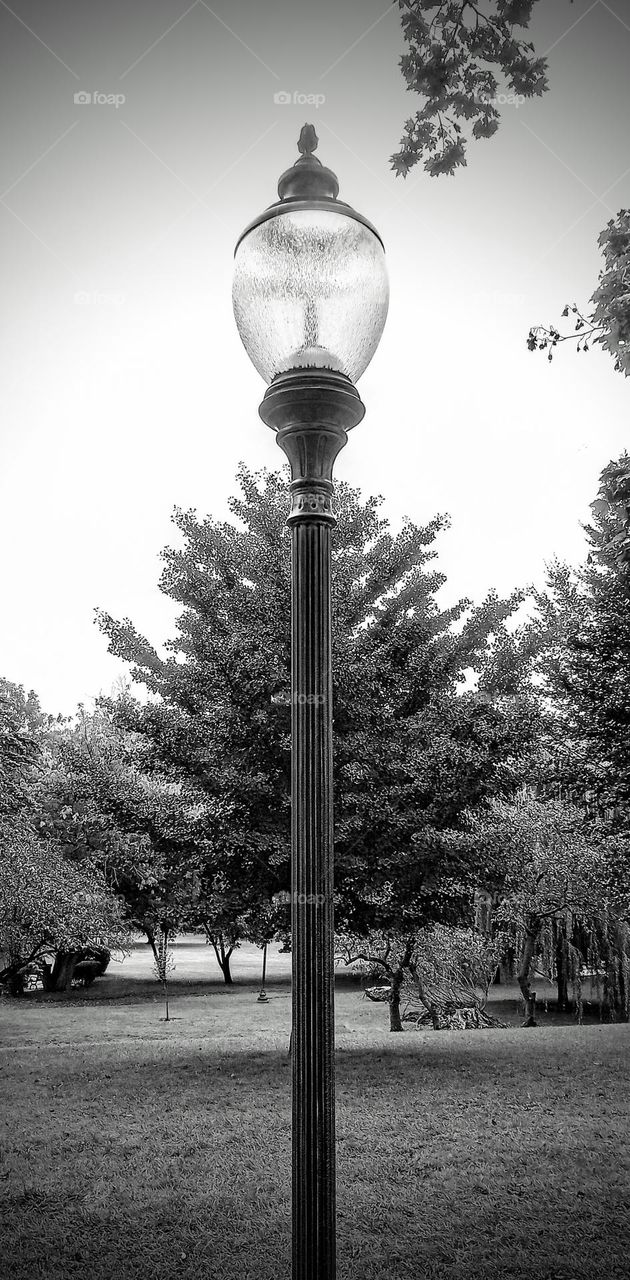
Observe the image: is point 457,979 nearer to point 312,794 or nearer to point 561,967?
point 561,967

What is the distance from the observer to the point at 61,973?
28375 mm

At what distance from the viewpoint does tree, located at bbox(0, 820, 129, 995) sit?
1547cm

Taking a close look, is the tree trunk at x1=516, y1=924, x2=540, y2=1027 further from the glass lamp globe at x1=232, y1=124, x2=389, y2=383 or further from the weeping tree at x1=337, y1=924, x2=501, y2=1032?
the glass lamp globe at x1=232, y1=124, x2=389, y2=383

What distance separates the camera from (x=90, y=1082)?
36.1ft

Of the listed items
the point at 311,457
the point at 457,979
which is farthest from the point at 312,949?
the point at 457,979

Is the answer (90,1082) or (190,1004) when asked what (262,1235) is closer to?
(90,1082)

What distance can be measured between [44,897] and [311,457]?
15129mm

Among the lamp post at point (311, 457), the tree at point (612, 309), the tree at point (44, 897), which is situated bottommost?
the tree at point (44, 897)

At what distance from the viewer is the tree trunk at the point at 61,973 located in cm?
2805

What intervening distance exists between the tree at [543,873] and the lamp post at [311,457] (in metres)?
8.61

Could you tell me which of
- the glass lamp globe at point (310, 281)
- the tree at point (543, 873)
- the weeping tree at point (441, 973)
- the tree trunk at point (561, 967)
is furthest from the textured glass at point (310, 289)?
the tree trunk at point (561, 967)

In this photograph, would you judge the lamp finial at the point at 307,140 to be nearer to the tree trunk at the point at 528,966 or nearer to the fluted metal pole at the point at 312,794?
the fluted metal pole at the point at 312,794

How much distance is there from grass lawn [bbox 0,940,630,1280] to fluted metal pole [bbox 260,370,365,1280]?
3.90 m

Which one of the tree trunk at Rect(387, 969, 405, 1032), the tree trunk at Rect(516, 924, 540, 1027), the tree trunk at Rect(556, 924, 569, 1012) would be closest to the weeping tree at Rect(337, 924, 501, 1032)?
the tree trunk at Rect(387, 969, 405, 1032)
